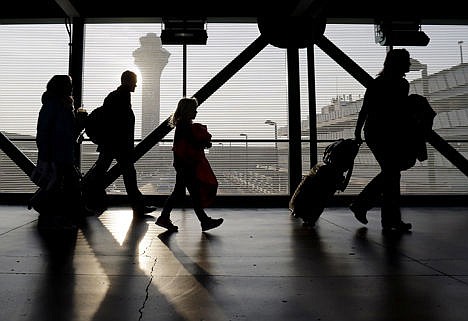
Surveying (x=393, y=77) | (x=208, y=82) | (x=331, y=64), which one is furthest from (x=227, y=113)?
(x=393, y=77)

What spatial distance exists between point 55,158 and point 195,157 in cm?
133

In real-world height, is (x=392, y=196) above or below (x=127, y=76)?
below

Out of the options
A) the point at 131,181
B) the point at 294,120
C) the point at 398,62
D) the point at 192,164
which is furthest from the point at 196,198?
the point at 294,120

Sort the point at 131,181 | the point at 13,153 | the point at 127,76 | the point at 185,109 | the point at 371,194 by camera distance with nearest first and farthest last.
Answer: the point at 185,109
the point at 371,194
the point at 127,76
the point at 131,181
the point at 13,153

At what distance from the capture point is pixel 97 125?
461cm

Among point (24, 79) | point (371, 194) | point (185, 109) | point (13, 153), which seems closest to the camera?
point (185, 109)

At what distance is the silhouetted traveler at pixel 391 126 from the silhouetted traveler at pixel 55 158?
9.60ft

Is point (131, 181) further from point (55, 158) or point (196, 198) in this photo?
point (196, 198)

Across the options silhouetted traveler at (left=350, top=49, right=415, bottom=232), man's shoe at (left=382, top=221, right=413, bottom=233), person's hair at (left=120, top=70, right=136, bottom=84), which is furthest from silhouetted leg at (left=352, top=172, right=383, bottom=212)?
person's hair at (left=120, top=70, right=136, bottom=84)

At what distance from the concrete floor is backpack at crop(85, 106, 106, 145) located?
121cm

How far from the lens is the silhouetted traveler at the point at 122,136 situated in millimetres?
4590

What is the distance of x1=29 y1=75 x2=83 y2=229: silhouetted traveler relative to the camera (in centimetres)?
363

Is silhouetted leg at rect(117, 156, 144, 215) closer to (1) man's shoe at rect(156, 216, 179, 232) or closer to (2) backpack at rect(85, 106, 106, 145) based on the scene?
(2) backpack at rect(85, 106, 106, 145)

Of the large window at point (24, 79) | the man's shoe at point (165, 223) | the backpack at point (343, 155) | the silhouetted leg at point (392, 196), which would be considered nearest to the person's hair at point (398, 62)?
the backpack at point (343, 155)
